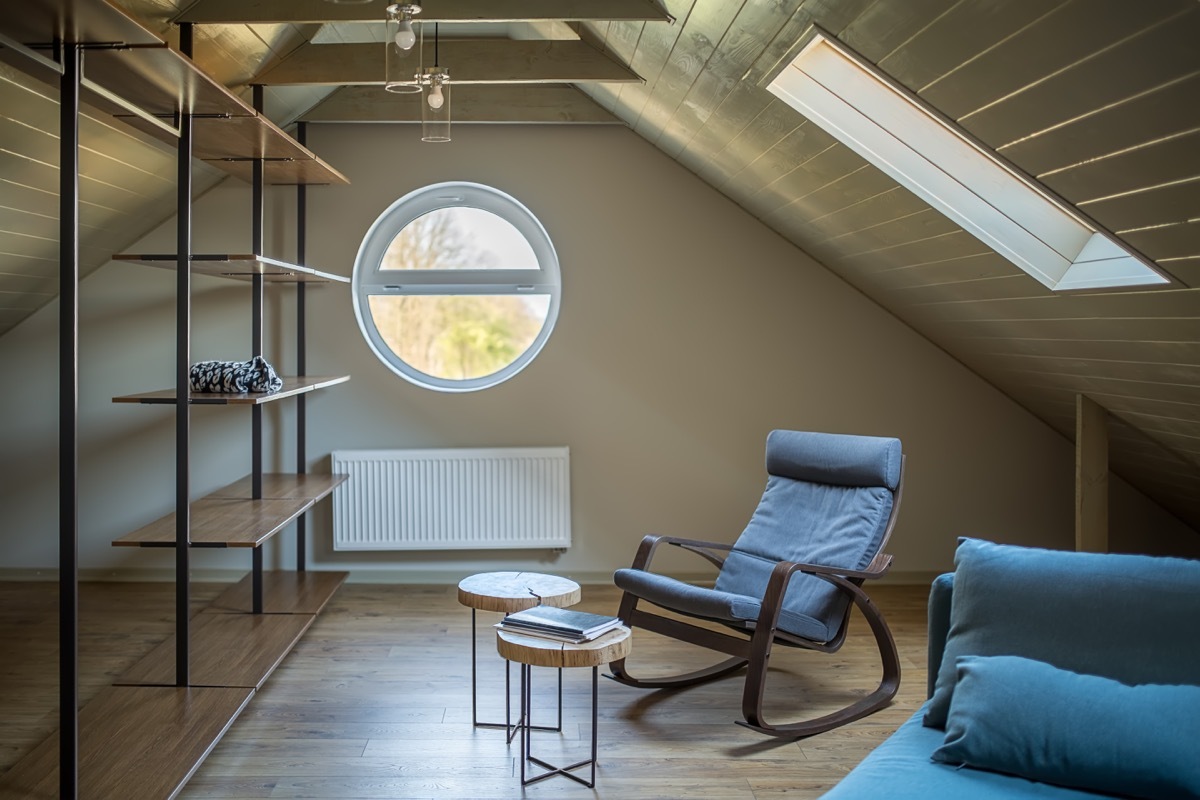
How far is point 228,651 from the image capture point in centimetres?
371

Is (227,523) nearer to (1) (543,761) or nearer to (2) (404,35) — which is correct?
(1) (543,761)

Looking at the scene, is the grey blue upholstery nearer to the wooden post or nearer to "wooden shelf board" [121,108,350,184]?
the wooden post

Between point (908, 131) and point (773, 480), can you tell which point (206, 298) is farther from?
point (908, 131)

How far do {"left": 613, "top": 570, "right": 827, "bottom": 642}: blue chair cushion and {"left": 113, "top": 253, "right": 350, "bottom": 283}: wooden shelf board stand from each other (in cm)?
170

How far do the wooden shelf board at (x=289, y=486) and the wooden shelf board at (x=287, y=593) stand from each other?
419mm

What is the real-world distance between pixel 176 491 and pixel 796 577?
219 cm

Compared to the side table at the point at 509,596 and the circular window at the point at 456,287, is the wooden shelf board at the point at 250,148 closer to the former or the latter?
the circular window at the point at 456,287

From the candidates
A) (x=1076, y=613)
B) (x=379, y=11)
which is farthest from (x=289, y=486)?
(x=1076, y=613)

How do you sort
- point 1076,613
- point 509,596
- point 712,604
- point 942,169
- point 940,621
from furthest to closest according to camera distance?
1. point 712,604
2. point 509,596
3. point 942,169
4. point 940,621
5. point 1076,613

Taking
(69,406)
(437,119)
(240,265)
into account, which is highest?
(437,119)

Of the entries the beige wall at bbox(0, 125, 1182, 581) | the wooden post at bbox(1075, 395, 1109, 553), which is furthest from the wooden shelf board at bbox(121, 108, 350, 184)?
the wooden post at bbox(1075, 395, 1109, 553)

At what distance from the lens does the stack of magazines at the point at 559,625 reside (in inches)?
112

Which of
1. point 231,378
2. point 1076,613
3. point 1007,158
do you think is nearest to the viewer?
point 1076,613

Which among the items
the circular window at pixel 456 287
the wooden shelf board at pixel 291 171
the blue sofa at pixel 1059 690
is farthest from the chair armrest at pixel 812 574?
the wooden shelf board at pixel 291 171
